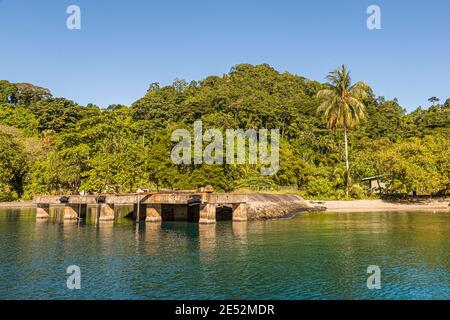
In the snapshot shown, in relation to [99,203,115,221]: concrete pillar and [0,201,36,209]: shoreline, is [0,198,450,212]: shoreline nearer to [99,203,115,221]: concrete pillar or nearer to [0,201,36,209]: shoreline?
[99,203,115,221]: concrete pillar

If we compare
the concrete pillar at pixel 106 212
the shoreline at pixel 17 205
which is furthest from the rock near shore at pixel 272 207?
the shoreline at pixel 17 205

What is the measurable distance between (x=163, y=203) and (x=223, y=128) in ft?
122

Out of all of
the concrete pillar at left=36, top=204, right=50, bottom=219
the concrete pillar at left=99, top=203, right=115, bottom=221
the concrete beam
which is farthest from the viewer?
the concrete pillar at left=36, top=204, right=50, bottom=219

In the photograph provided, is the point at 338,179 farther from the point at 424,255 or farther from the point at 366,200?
the point at 424,255

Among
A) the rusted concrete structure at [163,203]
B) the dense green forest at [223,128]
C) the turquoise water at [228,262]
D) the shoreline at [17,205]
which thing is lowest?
the turquoise water at [228,262]

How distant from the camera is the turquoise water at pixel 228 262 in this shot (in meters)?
17.4

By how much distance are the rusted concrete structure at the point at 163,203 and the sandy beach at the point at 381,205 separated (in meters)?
20.5

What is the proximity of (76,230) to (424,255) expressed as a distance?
103 feet

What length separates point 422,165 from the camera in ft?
208

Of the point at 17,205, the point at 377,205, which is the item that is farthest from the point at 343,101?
the point at 17,205

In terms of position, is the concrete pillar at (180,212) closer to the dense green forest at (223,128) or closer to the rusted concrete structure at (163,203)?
the rusted concrete structure at (163,203)

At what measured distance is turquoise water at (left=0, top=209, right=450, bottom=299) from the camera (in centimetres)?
1741

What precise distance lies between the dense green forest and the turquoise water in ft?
63.3

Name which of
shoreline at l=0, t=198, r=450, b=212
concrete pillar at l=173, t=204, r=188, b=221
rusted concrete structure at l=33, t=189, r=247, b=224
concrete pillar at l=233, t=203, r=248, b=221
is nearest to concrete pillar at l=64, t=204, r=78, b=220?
rusted concrete structure at l=33, t=189, r=247, b=224
